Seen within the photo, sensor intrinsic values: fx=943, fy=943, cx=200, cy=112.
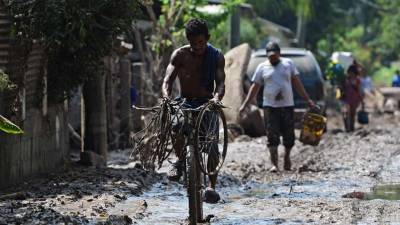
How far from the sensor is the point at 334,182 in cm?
1193

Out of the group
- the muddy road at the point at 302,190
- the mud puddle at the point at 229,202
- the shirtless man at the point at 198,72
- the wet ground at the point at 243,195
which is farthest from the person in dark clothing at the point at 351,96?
the shirtless man at the point at 198,72

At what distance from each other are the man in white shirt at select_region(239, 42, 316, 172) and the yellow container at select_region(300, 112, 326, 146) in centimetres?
73

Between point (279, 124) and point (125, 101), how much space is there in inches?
184

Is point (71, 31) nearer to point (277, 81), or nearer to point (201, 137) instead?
point (201, 137)

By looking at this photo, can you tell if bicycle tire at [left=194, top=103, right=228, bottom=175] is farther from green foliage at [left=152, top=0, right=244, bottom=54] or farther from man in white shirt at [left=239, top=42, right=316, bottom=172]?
green foliage at [left=152, top=0, right=244, bottom=54]

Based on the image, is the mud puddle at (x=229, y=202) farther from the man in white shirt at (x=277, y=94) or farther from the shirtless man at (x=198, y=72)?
the man in white shirt at (x=277, y=94)

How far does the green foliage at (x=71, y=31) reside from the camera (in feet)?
35.7

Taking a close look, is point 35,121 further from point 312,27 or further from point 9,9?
point 312,27

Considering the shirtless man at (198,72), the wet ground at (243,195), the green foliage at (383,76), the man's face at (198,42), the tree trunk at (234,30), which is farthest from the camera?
the green foliage at (383,76)

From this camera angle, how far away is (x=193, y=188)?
820cm

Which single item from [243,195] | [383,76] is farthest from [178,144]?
[383,76]

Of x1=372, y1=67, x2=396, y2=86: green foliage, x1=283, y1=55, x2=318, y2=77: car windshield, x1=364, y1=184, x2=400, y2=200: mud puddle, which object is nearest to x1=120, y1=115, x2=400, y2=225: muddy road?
x1=364, y1=184, x2=400, y2=200: mud puddle

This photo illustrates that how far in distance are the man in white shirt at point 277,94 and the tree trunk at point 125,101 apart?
166 inches

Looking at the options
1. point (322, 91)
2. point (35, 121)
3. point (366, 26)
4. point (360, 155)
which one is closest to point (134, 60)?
point (322, 91)
